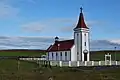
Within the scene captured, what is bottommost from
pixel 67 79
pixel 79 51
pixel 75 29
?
pixel 67 79

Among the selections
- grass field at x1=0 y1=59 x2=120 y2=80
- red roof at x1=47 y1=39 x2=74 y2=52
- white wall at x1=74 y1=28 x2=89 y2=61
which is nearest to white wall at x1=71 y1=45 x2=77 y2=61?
white wall at x1=74 y1=28 x2=89 y2=61

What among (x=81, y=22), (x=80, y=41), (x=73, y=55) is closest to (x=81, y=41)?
(x=80, y=41)

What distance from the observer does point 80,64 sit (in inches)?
1873

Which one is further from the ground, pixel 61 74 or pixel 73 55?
pixel 73 55

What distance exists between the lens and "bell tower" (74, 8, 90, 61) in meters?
52.4

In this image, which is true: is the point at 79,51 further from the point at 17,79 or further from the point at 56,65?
the point at 17,79

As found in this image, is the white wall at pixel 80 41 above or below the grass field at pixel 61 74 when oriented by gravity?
above

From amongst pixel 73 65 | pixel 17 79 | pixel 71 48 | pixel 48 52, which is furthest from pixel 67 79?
pixel 48 52

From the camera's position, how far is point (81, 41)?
52.3m

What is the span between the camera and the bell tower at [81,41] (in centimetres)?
5244

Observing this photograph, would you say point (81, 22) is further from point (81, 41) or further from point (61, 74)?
point (61, 74)

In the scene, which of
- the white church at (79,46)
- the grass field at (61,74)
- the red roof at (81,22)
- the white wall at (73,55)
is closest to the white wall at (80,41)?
the white church at (79,46)

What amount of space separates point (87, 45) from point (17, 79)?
2923 centimetres

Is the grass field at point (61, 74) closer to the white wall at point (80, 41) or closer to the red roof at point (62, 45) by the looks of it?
the white wall at point (80, 41)
